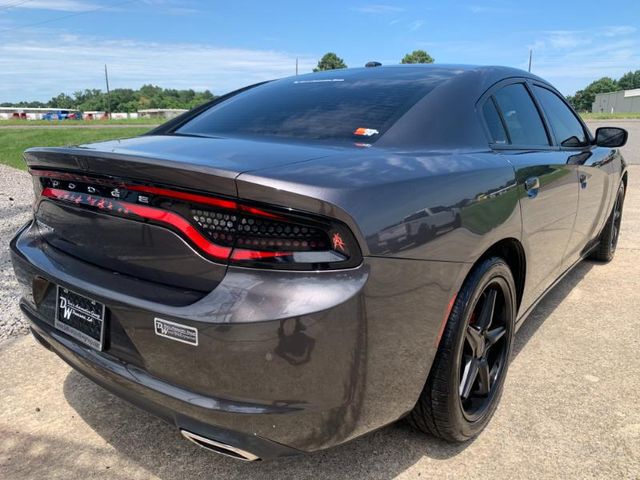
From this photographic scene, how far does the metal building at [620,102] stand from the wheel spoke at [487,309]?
9443cm

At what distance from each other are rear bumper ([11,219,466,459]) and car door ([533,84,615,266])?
196 cm

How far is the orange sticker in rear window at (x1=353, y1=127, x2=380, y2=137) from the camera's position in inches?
82.0

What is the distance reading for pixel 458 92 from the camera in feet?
7.81

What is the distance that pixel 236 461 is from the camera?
6.84 ft

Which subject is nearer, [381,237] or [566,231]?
[381,237]

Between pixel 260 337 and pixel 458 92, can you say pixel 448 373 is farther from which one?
pixel 458 92

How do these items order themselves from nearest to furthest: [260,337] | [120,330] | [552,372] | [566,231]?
1. [260,337]
2. [120,330]
3. [552,372]
4. [566,231]

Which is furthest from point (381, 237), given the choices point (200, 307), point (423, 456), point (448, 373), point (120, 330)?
point (423, 456)

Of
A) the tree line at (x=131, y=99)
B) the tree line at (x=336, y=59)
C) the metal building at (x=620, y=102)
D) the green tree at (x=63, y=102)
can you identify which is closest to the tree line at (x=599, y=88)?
the metal building at (x=620, y=102)

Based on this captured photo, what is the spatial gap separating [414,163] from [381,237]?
0.43 meters

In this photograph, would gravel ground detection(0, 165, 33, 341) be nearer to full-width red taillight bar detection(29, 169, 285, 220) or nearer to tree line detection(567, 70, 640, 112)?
full-width red taillight bar detection(29, 169, 285, 220)

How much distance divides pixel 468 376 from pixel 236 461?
1.01 m

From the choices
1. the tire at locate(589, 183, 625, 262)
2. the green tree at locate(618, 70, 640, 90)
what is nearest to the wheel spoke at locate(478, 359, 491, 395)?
the tire at locate(589, 183, 625, 262)

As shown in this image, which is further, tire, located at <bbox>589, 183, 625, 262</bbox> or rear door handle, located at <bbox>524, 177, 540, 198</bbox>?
tire, located at <bbox>589, 183, 625, 262</bbox>
